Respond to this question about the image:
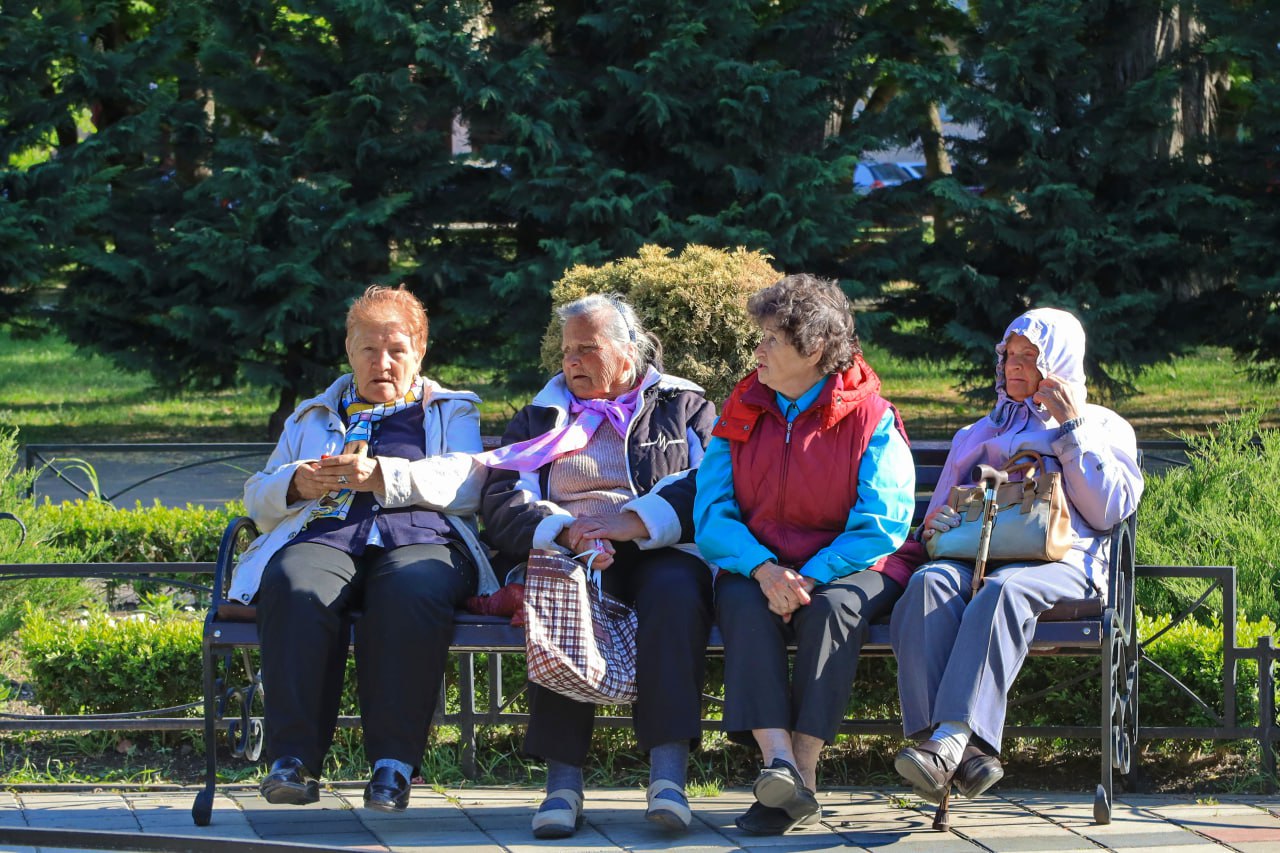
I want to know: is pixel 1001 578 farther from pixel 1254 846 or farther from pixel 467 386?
pixel 467 386

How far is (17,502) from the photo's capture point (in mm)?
6039

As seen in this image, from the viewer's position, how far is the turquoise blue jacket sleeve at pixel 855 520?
3.76m

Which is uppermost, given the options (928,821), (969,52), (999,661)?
(969,52)

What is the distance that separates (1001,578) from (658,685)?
2.97 ft

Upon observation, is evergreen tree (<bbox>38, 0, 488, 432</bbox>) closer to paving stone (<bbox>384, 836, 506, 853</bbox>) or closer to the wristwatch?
the wristwatch

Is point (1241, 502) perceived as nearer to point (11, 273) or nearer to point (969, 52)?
point (969, 52)

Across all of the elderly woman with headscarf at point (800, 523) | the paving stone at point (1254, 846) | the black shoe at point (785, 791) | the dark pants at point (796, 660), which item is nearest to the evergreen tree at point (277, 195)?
the elderly woman with headscarf at point (800, 523)

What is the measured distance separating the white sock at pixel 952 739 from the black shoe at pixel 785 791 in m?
0.33

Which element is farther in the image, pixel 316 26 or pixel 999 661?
pixel 316 26

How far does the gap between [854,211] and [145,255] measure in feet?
17.4

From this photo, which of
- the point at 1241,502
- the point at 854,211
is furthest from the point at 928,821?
the point at 854,211

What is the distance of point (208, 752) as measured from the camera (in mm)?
3824

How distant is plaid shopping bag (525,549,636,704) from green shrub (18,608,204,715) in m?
1.58

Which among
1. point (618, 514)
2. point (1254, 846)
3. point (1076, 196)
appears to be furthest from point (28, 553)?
point (1076, 196)
